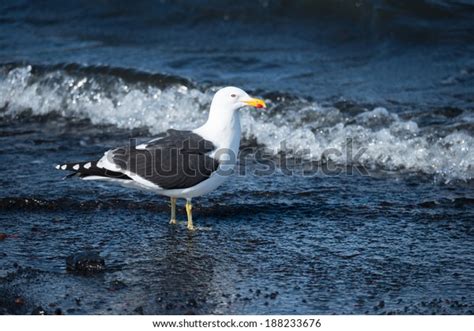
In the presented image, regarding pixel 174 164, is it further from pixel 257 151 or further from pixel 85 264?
pixel 257 151

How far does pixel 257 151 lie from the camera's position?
9.16m

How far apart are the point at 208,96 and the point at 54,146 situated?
2.31 meters

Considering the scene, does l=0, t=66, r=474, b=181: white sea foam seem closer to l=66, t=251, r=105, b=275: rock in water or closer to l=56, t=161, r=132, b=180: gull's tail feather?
l=56, t=161, r=132, b=180: gull's tail feather

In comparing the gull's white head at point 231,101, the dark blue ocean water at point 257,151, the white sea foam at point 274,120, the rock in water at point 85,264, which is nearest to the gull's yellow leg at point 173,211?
the dark blue ocean water at point 257,151

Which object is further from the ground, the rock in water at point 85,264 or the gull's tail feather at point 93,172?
the gull's tail feather at point 93,172

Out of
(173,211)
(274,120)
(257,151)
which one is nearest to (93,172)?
(173,211)

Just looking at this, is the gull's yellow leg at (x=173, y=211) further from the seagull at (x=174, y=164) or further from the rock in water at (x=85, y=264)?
the rock in water at (x=85, y=264)

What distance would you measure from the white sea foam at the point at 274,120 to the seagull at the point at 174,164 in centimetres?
235

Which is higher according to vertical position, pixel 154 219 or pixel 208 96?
pixel 208 96

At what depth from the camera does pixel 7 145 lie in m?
9.30

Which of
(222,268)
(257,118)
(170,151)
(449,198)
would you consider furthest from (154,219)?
(257,118)

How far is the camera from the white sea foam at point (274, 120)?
8.54m

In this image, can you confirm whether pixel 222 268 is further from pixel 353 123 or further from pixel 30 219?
pixel 353 123

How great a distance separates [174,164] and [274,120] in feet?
11.7
